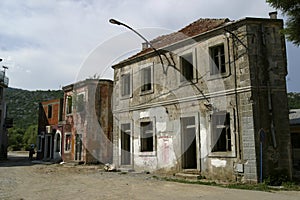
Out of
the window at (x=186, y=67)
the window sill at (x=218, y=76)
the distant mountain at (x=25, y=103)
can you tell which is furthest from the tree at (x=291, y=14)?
the distant mountain at (x=25, y=103)

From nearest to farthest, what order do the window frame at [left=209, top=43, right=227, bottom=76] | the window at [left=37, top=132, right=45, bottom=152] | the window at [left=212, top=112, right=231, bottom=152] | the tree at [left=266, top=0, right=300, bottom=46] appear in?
the tree at [left=266, top=0, right=300, bottom=46] < the window at [left=212, top=112, right=231, bottom=152] < the window frame at [left=209, top=43, right=227, bottom=76] < the window at [left=37, top=132, right=45, bottom=152]

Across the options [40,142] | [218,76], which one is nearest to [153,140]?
[218,76]

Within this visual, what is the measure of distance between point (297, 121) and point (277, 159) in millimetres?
9843

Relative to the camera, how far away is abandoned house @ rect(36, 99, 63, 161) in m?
26.6

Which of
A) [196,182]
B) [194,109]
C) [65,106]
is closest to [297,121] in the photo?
[194,109]

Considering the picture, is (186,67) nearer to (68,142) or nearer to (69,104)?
(69,104)

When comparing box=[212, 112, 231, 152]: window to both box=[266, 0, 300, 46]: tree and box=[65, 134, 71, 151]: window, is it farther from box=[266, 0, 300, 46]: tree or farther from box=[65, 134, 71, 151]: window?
box=[65, 134, 71, 151]: window

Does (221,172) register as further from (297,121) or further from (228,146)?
(297,121)

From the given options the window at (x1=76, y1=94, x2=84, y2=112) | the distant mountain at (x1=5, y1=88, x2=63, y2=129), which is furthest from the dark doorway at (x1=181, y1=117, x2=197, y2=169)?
the distant mountain at (x1=5, y1=88, x2=63, y2=129)

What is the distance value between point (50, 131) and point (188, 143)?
17.0 m

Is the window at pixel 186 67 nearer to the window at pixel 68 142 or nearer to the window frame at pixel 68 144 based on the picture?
the window frame at pixel 68 144

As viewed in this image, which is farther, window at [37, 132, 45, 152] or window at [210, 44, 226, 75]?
window at [37, 132, 45, 152]

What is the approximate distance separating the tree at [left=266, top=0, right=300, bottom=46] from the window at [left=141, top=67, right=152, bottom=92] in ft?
29.1

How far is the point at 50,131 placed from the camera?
90.2ft
